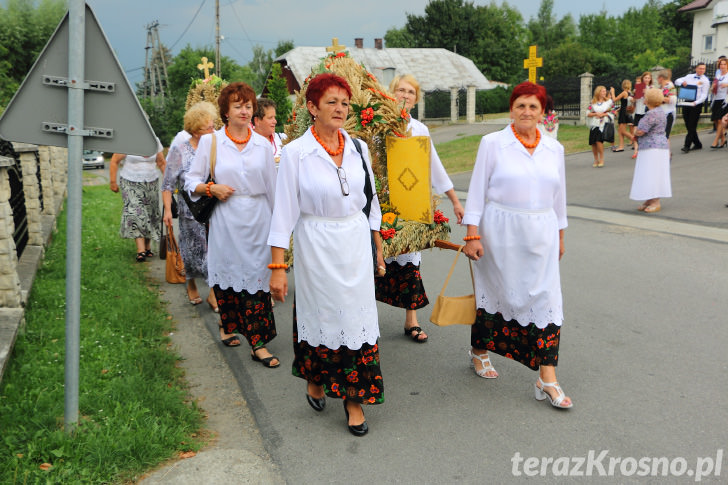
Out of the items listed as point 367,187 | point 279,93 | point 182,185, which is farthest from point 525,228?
point 279,93

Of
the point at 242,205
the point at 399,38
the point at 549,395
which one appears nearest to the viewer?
the point at 549,395

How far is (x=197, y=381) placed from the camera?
498cm

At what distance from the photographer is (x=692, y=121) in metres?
16.9

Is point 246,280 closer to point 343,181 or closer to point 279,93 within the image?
point 343,181

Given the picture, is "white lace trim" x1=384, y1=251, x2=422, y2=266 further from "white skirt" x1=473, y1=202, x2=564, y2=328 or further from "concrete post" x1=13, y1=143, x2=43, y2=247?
"concrete post" x1=13, y1=143, x2=43, y2=247

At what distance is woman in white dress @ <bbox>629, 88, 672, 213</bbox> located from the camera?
11.0 metres

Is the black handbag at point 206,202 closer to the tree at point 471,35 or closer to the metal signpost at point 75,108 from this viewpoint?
the metal signpost at point 75,108

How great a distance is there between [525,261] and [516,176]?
1.84ft

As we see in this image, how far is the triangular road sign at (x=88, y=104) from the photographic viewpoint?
340 cm

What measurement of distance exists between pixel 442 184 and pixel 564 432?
2.05 meters

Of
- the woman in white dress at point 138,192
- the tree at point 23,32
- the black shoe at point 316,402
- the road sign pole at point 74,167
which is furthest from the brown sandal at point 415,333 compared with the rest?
the tree at point 23,32

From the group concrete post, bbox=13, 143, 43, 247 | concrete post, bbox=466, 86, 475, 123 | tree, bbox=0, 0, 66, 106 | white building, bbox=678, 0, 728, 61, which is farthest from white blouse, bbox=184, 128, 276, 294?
white building, bbox=678, 0, 728, 61

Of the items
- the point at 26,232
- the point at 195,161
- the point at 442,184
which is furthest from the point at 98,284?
the point at 442,184

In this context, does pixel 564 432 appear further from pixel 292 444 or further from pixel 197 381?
pixel 197 381
